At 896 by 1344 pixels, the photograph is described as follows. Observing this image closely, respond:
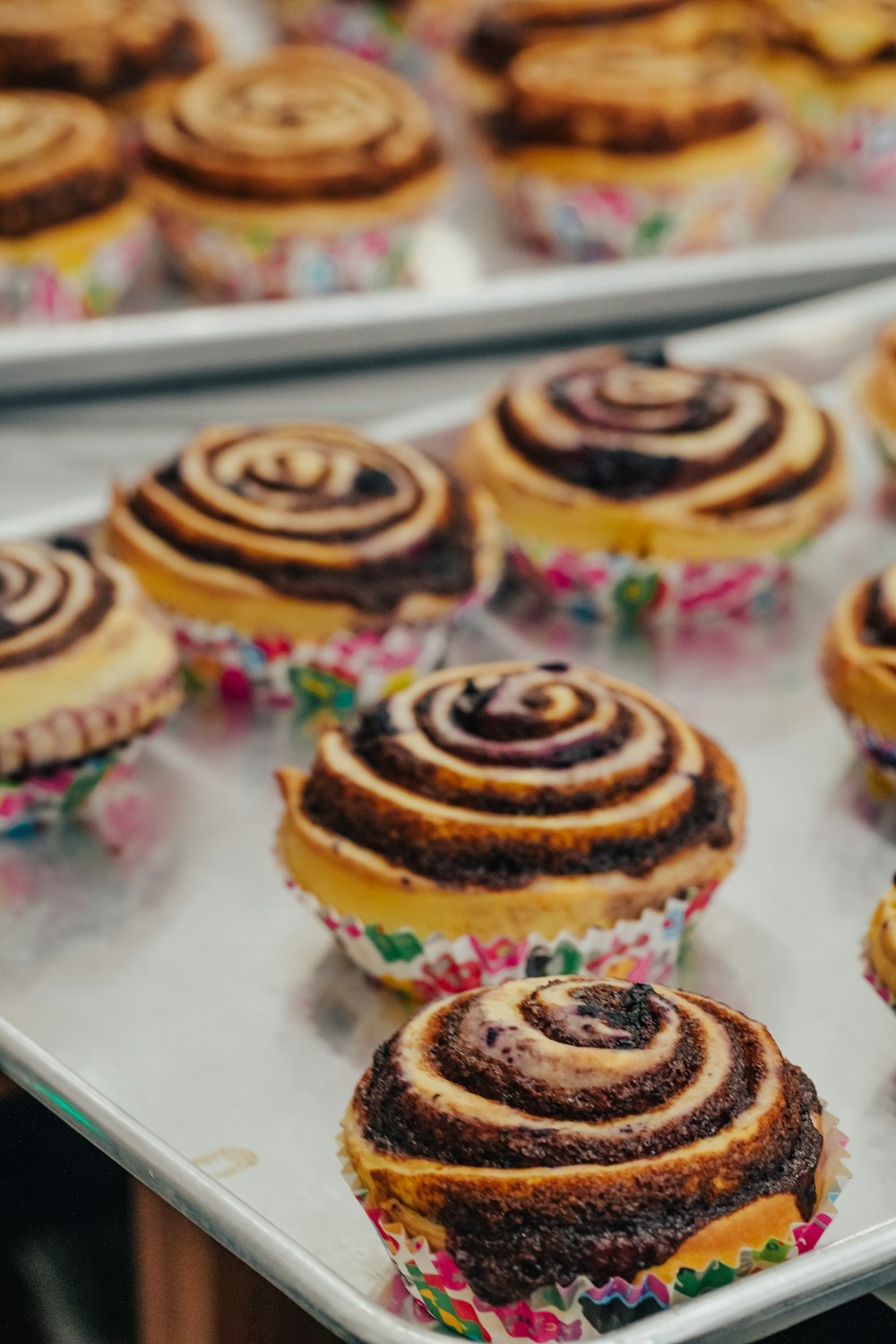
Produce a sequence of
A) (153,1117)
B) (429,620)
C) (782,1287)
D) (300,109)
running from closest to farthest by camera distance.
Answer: (782,1287), (153,1117), (429,620), (300,109)

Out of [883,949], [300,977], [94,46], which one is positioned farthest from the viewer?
[94,46]

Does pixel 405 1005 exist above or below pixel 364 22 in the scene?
below

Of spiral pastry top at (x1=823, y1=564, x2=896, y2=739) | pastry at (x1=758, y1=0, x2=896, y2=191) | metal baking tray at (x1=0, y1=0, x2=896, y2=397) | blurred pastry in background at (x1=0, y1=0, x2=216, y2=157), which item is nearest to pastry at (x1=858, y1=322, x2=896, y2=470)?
metal baking tray at (x1=0, y1=0, x2=896, y2=397)

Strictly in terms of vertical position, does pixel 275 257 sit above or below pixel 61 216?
below

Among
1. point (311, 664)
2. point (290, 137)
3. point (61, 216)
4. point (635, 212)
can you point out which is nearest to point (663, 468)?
point (311, 664)

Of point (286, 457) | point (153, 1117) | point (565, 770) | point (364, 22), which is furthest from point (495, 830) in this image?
point (364, 22)

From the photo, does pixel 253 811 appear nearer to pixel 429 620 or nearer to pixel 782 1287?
pixel 429 620

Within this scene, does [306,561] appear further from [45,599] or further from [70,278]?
[70,278]

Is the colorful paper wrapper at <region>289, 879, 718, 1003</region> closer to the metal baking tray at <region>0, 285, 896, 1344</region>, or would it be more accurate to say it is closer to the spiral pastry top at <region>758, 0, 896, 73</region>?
the metal baking tray at <region>0, 285, 896, 1344</region>
